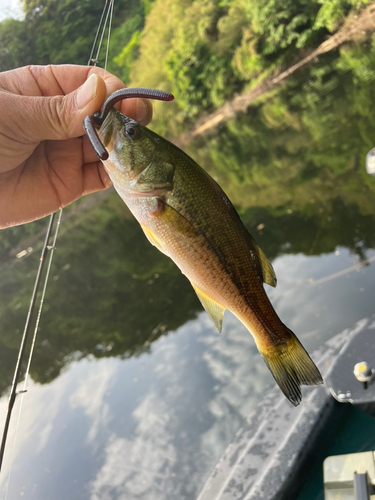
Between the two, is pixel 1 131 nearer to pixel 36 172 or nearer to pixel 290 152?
pixel 36 172

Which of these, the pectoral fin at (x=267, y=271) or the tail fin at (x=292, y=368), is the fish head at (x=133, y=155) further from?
the tail fin at (x=292, y=368)

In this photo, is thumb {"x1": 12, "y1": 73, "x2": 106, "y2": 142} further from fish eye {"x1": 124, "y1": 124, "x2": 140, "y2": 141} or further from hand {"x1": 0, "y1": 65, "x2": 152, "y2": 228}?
fish eye {"x1": 124, "y1": 124, "x2": 140, "y2": 141}

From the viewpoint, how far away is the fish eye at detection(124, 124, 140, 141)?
5.16ft

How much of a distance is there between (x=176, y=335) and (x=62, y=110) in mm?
5478

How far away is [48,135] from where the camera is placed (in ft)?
6.12

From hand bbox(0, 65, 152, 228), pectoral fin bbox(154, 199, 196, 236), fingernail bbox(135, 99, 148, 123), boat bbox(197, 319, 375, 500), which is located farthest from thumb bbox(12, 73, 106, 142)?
boat bbox(197, 319, 375, 500)

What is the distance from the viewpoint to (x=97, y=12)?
830cm

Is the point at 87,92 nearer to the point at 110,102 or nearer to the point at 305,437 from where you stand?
the point at 110,102

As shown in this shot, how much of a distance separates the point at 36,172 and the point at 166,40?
133 feet

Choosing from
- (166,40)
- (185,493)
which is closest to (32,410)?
(185,493)

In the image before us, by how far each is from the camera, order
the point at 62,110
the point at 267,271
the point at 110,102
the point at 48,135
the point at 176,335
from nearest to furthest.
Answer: the point at 110,102
the point at 267,271
the point at 62,110
the point at 48,135
the point at 176,335

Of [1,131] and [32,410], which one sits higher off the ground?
[1,131]

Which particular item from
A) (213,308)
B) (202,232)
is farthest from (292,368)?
(202,232)

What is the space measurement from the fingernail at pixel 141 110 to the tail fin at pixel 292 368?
1178 millimetres
